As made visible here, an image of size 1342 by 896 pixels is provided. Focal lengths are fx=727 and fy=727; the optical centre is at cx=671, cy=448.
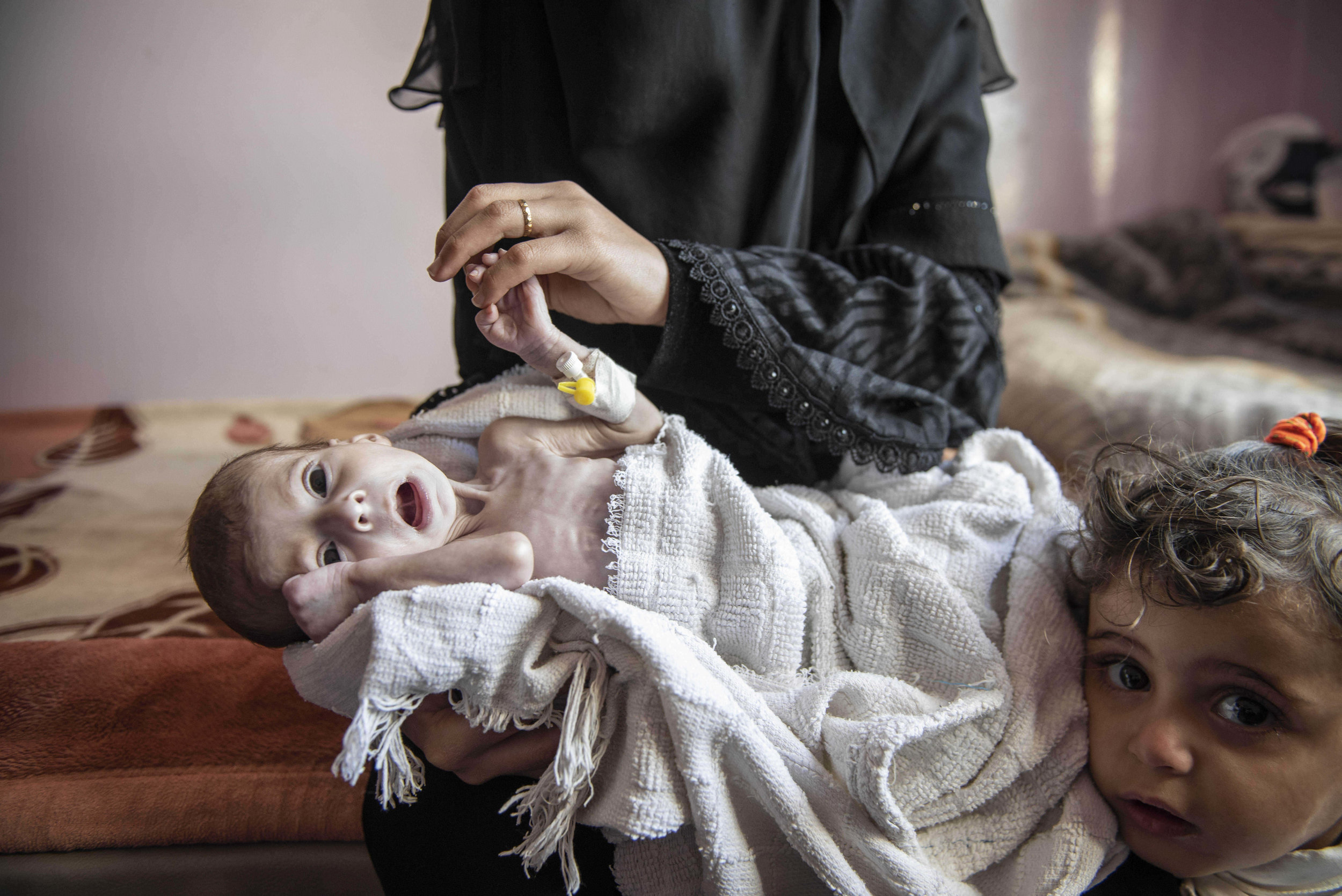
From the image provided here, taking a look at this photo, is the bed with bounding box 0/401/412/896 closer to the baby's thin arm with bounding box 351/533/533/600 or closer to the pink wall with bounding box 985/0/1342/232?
the baby's thin arm with bounding box 351/533/533/600

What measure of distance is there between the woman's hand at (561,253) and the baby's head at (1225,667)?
51 centimetres

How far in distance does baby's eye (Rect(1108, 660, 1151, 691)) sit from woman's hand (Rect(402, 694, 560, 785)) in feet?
1.65

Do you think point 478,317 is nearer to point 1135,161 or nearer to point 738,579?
point 738,579

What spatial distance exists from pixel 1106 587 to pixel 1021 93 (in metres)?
2.30

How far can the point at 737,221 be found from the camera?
2.97ft

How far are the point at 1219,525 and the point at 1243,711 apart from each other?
146 millimetres

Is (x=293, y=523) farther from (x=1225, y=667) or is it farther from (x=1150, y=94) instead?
(x=1150, y=94)

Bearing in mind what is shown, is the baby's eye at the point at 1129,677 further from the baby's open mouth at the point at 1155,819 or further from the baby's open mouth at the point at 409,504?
the baby's open mouth at the point at 409,504

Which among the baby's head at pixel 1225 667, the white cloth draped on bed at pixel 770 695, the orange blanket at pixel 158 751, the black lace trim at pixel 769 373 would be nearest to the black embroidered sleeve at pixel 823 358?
the black lace trim at pixel 769 373

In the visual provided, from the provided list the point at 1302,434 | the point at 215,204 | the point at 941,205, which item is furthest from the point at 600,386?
the point at 215,204

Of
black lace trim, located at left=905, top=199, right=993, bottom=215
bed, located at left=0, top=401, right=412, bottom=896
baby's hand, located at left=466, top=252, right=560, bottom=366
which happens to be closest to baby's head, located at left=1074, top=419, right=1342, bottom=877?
black lace trim, located at left=905, top=199, right=993, bottom=215

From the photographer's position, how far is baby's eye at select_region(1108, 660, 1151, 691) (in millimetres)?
Answer: 640

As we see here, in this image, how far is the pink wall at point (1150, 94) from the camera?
240cm

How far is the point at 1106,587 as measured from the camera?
676mm
